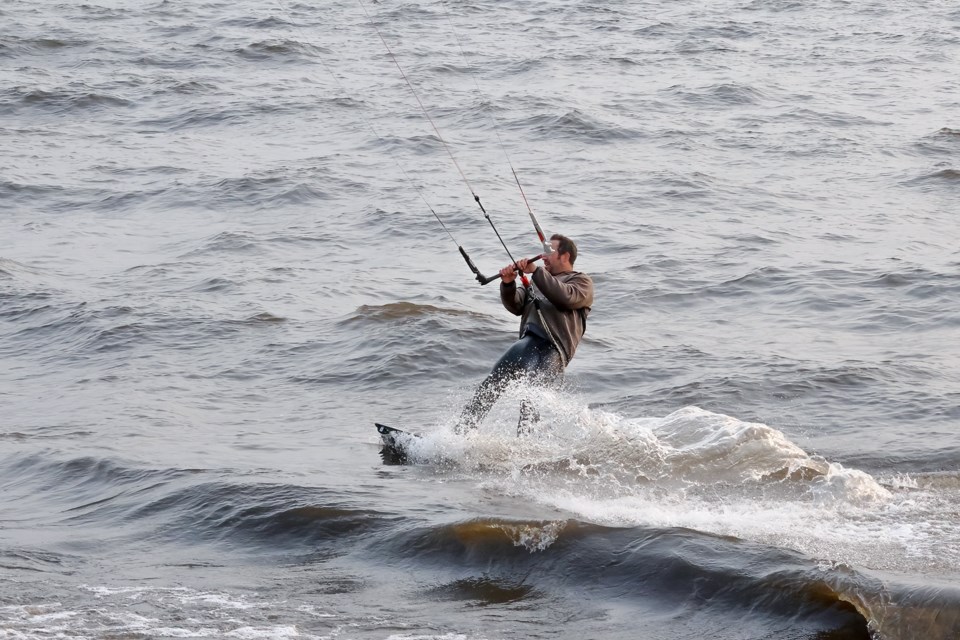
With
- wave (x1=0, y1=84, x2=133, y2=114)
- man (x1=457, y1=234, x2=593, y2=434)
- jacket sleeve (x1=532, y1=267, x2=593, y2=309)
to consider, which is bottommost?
wave (x1=0, y1=84, x2=133, y2=114)

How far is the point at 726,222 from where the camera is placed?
18.5 metres

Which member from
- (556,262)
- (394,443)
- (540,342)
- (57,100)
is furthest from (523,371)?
(57,100)

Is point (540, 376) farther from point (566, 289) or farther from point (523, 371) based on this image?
point (566, 289)

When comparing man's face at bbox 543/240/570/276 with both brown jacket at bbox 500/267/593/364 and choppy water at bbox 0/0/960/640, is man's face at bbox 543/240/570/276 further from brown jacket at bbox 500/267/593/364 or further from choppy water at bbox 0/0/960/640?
choppy water at bbox 0/0/960/640

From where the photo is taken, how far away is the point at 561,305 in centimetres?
962

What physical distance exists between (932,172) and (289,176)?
9.72 m

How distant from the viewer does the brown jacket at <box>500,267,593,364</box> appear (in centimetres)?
956

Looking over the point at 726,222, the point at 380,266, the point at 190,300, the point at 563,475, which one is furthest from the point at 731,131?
the point at 563,475

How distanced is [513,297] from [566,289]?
415 mm

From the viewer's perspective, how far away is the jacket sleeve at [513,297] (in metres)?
9.55

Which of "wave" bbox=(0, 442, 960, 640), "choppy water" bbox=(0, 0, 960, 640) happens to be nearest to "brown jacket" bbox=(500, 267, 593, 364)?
"choppy water" bbox=(0, 0, 960, 640)

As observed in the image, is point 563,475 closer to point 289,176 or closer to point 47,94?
point 289,176

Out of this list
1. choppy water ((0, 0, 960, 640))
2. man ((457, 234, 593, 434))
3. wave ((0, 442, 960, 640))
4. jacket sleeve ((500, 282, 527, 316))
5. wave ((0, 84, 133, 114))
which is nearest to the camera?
wave ((0, 442, 960, 640))

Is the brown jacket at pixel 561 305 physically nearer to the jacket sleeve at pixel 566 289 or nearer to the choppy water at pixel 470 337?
the jacket sleeve at pixel 566 289
